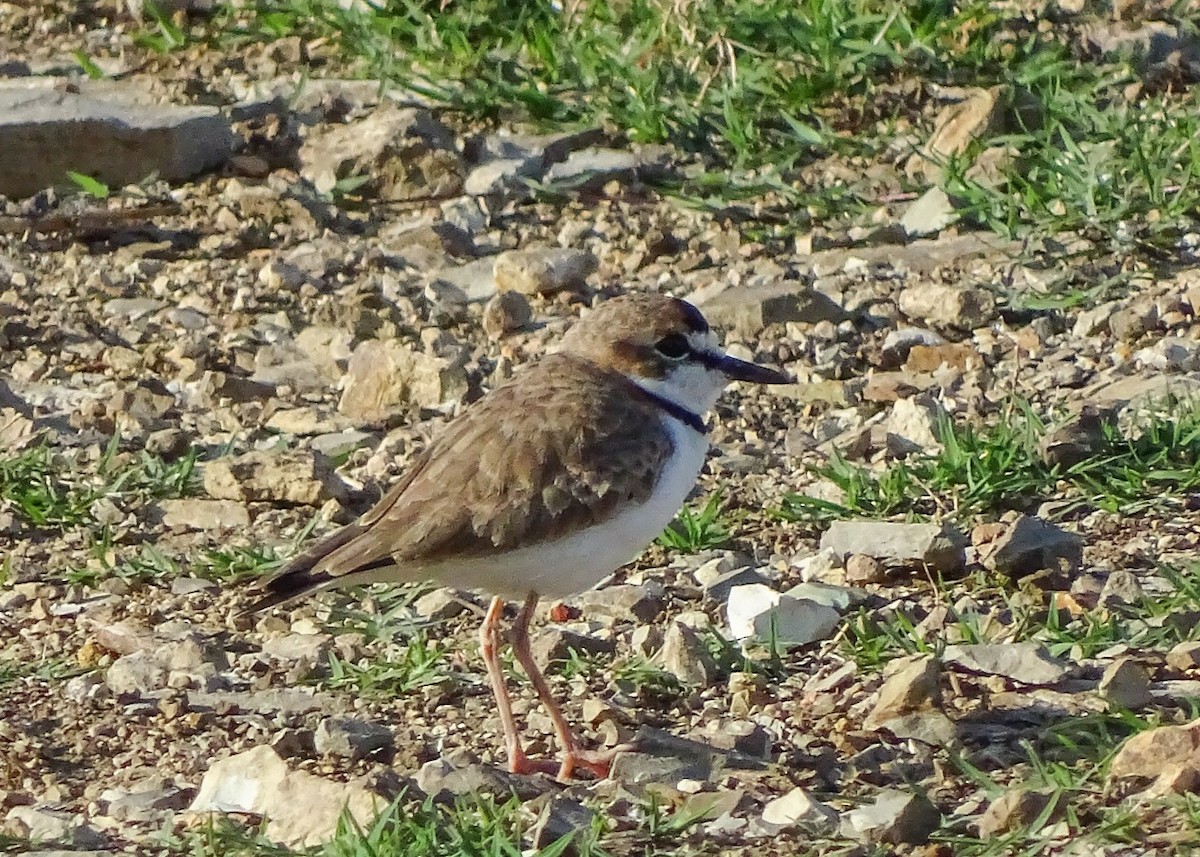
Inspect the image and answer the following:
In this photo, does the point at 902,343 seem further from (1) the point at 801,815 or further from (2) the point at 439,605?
(1) the point at 801,815

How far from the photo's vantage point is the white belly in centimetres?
461

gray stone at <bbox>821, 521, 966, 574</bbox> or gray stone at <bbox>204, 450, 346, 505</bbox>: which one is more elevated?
gray stone at <bbox>821, 521, 966, 574</bbox>

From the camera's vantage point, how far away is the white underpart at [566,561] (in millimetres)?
4598

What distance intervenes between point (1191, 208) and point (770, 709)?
302cm

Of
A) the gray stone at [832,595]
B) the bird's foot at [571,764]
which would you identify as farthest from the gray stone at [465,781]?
the gray stone at [832,595]

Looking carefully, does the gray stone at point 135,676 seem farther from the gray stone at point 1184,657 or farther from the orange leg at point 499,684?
the gray stone at point 1184,657

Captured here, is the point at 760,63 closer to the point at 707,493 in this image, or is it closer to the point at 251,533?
the point at 707,493

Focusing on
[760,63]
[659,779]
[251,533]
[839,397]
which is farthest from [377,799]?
[760,63]

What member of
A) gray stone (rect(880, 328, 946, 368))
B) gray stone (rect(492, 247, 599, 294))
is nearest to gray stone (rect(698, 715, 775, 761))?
gray stone (rect(880, 328, 946, 368))

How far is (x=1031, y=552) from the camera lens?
523cm

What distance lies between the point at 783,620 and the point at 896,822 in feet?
3.74

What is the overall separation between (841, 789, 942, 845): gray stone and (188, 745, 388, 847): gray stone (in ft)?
3.01

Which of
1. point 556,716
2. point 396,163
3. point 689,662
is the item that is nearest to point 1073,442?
point 689,662

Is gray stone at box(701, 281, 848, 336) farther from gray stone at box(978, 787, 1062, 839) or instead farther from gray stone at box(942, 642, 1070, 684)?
gray stone at box(978, 787, 1062, 839)
